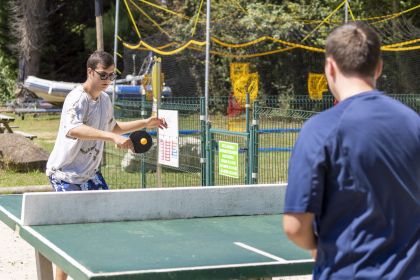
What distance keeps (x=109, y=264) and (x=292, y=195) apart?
5.46ft

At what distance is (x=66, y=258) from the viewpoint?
4242 millimetres

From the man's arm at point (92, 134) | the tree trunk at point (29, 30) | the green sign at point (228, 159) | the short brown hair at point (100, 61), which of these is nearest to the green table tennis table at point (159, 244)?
the man's arm at point (92, 134)

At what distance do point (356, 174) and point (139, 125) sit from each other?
4137mm

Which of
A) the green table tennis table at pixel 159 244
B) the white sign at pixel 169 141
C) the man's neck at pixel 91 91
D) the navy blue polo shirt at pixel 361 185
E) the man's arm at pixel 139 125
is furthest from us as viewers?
the white sign at pixel 169 141

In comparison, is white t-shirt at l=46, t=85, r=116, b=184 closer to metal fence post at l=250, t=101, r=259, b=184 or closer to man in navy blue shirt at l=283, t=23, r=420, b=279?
man in navy blue shirt at l=283, t=23, r=420, b=279

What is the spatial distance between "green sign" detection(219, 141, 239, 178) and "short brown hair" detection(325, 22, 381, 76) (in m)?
7.18

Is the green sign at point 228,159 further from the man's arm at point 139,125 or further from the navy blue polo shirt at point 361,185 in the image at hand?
the navy blue polo shirt at point 361,185

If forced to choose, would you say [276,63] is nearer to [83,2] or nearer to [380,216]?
[83,2]

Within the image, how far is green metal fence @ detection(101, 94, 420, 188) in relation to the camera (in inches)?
410

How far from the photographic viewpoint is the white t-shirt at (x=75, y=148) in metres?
6.21

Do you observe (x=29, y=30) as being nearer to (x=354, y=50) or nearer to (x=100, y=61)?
(x=100, y=61)

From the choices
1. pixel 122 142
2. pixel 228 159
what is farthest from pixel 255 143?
pixel 122 142

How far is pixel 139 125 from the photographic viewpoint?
6.79 meters

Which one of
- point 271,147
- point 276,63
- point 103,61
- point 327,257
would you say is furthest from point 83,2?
point 327,257
